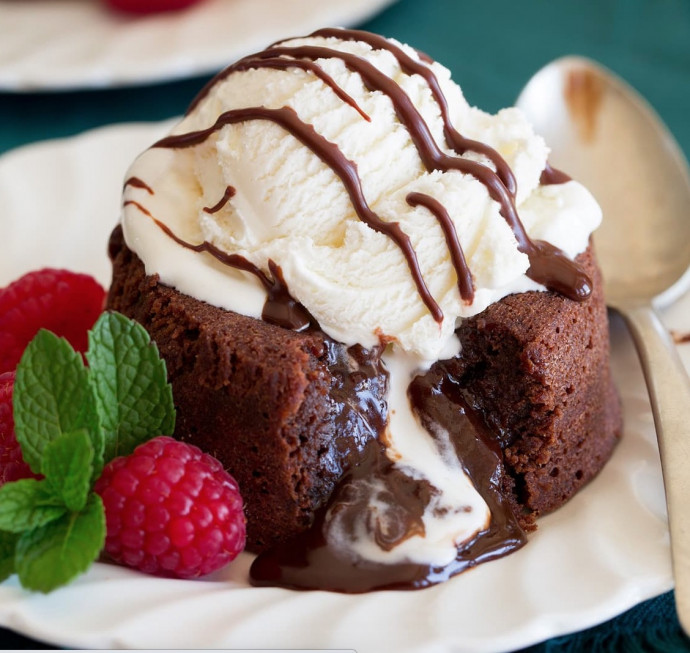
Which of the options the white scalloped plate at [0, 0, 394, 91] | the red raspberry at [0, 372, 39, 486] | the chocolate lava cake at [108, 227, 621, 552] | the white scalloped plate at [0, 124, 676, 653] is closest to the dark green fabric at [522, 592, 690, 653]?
the white scalloped plate at [0, 124, 676, 653]

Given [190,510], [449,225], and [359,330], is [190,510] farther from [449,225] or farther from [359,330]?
[449,225]

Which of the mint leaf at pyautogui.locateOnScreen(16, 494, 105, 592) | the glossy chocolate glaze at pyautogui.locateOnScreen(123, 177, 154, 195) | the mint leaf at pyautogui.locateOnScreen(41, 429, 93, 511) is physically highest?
the glossy chocolate glaze at pyautogui.locateOnScreen(123, 177, 154, 195)

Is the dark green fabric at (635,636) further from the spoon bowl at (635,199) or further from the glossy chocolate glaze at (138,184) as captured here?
the glossy chocolate glaze at (138,184)

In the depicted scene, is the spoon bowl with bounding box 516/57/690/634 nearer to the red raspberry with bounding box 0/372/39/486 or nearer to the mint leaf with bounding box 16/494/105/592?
the mint leaf with bounding box 16/494/105/592

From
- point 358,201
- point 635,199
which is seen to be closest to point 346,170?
point 358,201

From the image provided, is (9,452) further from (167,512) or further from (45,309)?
(45,309)

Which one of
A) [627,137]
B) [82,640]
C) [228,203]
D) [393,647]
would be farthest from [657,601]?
[627,137]

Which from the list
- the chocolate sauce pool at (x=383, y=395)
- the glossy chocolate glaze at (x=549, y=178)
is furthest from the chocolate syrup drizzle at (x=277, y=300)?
the glossy chocolate glaze at (x=549, y=178)
